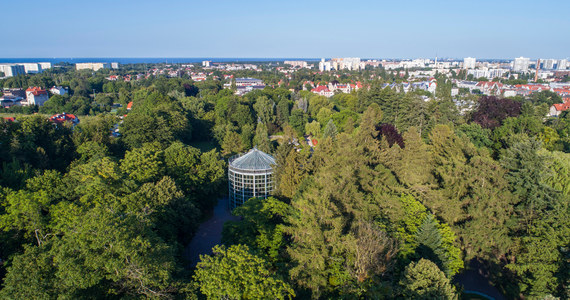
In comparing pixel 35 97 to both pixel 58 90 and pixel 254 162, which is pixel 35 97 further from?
pixel 254 162

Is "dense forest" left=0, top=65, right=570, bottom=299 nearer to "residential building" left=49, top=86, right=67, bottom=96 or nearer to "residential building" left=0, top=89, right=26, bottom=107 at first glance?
"residential building" left=0, top=89, right=26, bottom=107

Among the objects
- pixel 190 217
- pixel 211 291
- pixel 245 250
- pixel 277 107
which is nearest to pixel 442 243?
pixel 245 250

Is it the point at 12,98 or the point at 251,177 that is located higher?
the point at 12,98

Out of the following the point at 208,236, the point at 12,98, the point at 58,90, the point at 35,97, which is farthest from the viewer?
the point at 58,90

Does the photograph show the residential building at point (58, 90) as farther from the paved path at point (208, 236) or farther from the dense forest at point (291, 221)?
the paved path at point (208, 236)

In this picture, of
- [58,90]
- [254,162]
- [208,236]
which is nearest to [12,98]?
[58,90]

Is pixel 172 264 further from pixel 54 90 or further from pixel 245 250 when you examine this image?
pixel 54 90
